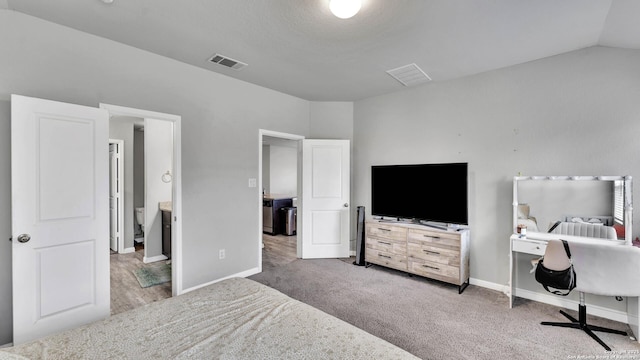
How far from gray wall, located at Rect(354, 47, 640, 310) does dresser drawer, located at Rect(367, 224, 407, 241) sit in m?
0.88

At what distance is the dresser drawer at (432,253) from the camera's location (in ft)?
11.0

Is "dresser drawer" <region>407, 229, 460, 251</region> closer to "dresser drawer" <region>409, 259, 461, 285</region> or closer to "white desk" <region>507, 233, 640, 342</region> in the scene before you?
"dresser drawer" <region>409, 259, 461, 285</region>

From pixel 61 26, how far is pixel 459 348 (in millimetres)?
4300

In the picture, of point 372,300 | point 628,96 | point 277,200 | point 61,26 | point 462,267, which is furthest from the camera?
point 277,200

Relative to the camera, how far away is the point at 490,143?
346cm

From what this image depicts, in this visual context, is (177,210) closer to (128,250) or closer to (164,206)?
(164,206)

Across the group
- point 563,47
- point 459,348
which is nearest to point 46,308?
point 459,348

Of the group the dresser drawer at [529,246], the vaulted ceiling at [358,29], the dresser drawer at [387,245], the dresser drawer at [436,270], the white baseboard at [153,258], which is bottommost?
the white baseboard at [153,258]

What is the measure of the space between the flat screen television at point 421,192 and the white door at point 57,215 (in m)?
3.41

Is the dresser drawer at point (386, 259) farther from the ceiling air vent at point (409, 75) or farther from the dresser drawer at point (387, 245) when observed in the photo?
the ceiling air vent at point (409, 75)

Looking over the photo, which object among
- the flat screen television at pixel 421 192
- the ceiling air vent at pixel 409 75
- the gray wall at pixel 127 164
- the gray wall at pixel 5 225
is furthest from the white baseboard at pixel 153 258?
the ceiling air vent at pixel 409 75

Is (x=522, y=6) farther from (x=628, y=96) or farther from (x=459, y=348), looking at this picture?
(x=459, y=348)

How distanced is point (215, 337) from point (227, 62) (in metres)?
2.88

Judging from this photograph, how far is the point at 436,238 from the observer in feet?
11.5
